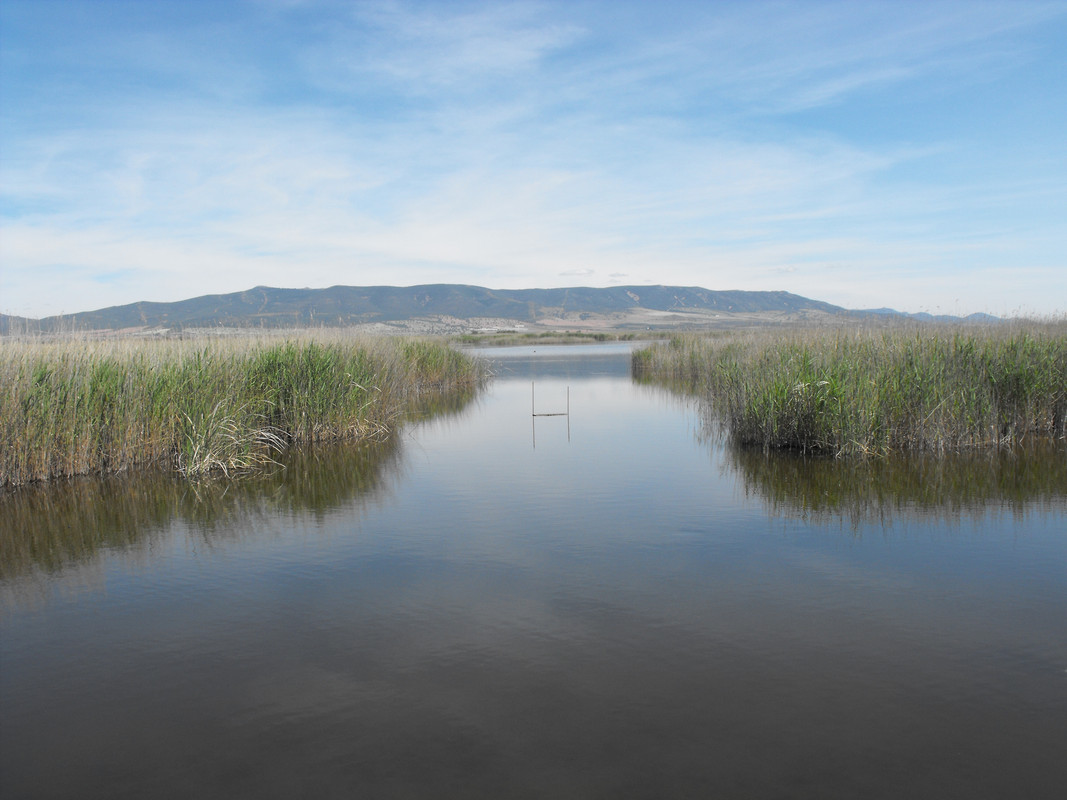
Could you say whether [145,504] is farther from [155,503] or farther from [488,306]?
[488,306]

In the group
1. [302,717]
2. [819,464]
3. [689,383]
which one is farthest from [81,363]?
[689,383]

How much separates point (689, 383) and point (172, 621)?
19429mm

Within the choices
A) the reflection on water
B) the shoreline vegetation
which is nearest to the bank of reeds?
the reflection on water

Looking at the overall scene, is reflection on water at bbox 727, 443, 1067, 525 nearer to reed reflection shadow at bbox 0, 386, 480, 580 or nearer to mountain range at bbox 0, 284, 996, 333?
reed reflection shadow at bbox 0, 386, 480, 580

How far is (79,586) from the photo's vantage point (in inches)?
235

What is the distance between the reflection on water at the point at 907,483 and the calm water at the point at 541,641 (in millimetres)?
70

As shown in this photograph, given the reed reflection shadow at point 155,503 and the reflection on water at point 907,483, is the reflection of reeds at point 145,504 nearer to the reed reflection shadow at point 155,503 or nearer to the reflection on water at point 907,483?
the reed reflection shadow at point 155,503

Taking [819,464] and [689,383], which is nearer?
[819,464]

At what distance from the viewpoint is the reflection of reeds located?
7.02m

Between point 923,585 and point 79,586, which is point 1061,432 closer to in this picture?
point 923,585

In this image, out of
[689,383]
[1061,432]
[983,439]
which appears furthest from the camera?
[689,383]

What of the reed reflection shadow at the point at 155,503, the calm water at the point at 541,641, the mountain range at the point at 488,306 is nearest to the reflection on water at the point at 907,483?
the calm water at the point at 541,641

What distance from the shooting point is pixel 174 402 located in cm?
1023

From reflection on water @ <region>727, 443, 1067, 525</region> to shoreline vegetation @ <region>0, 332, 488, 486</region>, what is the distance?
22.4 ft
